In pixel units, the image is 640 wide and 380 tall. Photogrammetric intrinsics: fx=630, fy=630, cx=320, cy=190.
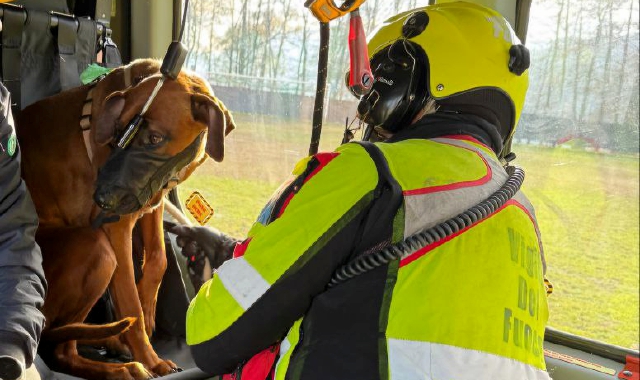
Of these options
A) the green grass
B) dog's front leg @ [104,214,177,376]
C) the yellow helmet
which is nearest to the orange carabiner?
the yellow helmet

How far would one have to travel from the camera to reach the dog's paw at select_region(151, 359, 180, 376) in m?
2.76

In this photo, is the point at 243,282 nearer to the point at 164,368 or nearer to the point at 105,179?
the point at 105,179

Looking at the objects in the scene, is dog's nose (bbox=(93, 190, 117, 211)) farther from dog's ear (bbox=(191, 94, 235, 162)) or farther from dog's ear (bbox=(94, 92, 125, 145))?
dog's ear (bbox=(191, 94, 235, 162))

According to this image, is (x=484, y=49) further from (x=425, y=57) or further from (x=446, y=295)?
(x=446, y=295)

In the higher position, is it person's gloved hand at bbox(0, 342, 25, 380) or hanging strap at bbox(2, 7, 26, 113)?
hanging strap at bbox(2, 7, 26, 113)

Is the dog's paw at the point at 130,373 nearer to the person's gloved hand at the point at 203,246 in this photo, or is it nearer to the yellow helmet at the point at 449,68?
the person's gloved hand at the point at 203,246

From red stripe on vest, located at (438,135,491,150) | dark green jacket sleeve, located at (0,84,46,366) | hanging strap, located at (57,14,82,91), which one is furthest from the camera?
hanging strap, located at (57,14,82,91)

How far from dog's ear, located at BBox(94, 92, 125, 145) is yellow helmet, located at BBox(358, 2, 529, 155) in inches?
52.7

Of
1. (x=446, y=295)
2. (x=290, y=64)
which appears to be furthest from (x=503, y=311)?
(x=290, y=64)

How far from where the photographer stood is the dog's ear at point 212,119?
2.60 meters

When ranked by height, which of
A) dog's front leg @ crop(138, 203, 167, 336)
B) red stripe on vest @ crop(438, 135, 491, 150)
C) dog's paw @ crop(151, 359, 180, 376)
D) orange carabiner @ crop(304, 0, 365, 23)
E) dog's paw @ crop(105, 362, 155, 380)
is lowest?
dog's paw @ crop(151, 359, 180, 376)

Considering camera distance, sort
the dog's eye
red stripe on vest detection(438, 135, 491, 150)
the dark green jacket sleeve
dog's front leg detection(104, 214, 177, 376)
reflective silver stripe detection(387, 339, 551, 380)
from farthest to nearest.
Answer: dog's front leg detection(104, 214, 177, 376) < the dog's eye < the dark green jacket sleeve < red stripe on vest detection(438, 135, 491, 150) < reflective silver stripe detection(387, 339, 551, 380)

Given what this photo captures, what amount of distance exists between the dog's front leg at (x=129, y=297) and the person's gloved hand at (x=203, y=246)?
23 centimetres

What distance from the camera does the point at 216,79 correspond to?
3.42 metres
